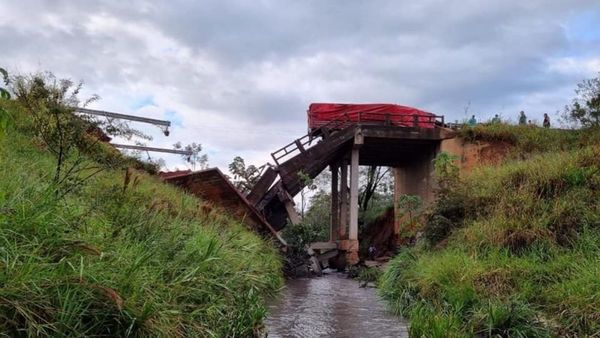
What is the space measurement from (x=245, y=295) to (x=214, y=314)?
3.21 ft

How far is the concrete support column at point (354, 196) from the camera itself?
20281mm

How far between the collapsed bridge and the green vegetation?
11491 millimetres

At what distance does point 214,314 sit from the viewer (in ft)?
15.7

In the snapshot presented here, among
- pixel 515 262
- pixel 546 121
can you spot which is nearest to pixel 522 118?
pixel 546 121

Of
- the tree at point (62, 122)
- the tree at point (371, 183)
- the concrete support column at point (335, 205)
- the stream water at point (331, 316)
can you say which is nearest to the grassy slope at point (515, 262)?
the stream water at point (331, 316)

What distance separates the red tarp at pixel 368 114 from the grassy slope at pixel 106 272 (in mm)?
14966

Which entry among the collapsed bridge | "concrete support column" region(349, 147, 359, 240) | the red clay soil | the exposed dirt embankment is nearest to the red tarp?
the collapsed bridge

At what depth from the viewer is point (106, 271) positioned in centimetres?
376

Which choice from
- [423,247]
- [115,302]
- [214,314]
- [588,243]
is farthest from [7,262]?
[423,247]

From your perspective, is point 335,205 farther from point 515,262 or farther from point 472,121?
point 515,262

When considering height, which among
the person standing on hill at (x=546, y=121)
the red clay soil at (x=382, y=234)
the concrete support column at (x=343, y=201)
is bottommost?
the red clay soil at (x=382, y=234)

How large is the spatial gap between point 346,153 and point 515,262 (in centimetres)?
1509

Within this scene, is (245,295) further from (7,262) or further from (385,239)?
(385,239)

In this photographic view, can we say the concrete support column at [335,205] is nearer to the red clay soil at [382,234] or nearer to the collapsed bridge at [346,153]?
the collapsed bridge at [346,153]
